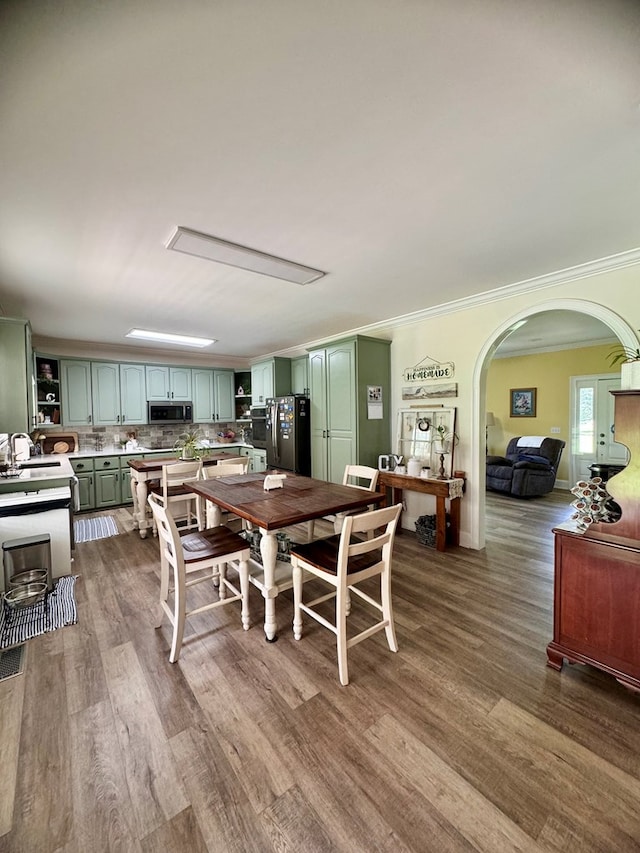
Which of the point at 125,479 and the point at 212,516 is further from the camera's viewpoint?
the point at 125,479

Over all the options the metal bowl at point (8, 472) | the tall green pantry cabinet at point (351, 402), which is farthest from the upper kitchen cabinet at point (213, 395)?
the metal bowl at point (8, 472)

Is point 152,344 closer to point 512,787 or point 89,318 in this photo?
point 89,318

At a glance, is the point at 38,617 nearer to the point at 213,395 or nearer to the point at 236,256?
the point at 236,256

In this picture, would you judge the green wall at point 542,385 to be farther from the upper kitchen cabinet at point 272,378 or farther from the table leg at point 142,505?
the table leg at point 142,505

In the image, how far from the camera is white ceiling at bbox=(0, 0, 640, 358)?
98 centimetres

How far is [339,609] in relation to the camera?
5.96ft

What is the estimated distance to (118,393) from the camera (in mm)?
5688

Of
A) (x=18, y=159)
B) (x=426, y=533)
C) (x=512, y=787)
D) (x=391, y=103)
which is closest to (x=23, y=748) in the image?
(x=512, y=787)

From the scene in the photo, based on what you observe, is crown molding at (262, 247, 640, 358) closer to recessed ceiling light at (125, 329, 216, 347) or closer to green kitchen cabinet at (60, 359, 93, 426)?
recessed ceiling light at (125, 329, 216, 347)

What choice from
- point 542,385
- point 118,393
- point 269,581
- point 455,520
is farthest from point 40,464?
point 542,385

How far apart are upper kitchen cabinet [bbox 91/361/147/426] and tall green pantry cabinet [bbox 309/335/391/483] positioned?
10.5ft

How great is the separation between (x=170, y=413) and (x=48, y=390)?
1771 millimetres

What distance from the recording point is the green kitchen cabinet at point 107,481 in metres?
5.18

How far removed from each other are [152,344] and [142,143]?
4.73 meters
